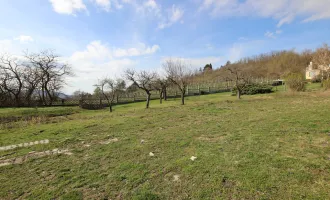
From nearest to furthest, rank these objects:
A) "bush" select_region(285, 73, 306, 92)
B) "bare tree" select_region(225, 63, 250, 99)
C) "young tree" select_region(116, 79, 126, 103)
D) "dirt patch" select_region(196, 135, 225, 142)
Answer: "dirt patch" select_region(196, 135, 225, 142) < "bare tree" select_region(225, 63, 250, 99) < "bush" select_region(285, 73, 306, 92) < "young tree" select_region(116, 79, 126, 103)

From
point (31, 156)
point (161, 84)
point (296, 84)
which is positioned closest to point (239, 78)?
point (296, 84)

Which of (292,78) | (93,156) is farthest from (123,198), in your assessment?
(292,78)

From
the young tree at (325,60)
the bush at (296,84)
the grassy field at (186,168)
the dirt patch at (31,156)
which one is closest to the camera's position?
the grassy field at (186,168)

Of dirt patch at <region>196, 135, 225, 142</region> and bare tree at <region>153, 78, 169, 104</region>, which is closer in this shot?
dirt patch at <region>196, 135, 225, 142</region>

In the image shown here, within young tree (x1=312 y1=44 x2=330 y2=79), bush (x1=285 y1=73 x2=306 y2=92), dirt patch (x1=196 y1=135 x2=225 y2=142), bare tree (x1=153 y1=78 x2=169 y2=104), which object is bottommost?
dirt patch (x1=196 y1=135 x2=225 y2=142)

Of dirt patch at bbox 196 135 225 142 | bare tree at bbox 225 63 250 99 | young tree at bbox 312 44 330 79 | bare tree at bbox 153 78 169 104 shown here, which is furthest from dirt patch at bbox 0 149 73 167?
young tree at bbox 312 44 330 79

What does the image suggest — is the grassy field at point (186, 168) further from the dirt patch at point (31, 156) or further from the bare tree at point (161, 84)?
the bare tree at point (161, 84)

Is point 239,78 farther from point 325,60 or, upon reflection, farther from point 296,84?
point 325,60

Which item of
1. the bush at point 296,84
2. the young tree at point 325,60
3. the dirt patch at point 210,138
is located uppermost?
the young tree at point 325,60

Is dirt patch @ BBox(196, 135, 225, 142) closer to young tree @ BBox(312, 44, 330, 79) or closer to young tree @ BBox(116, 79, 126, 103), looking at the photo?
young tree @ BBox(116, 79, 126, 103)

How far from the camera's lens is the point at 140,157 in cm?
409

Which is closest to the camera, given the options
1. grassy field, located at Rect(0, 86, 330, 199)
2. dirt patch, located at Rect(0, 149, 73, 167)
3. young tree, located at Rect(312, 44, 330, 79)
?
grassy field, located at Rect(0, 86, 330, 199)

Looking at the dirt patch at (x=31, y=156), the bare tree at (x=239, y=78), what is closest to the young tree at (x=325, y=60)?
the bare tree at (x=239, y=78)

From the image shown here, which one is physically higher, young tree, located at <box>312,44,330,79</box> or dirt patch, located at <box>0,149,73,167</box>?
young tree, located at <box>312,44,330,79</box>
